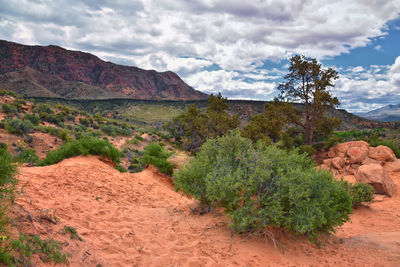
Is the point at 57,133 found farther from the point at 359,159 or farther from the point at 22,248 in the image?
the point at 359,159

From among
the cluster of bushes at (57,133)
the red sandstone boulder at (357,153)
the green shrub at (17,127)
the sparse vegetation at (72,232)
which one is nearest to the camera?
the sparse vegetation at (72,232)

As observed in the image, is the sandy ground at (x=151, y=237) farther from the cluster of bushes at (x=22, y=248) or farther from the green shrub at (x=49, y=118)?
the green shrub at (x=49, y=118)

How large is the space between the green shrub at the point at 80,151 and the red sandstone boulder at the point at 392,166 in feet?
50.6

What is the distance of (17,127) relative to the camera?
53.7 ft

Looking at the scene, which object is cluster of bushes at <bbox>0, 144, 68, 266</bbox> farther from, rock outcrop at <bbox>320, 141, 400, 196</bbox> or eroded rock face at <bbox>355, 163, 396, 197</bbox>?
rock outcrop at <bbox>320, 141, 400, 196</bbox>

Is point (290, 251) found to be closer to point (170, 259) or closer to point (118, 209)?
point (170, 259)

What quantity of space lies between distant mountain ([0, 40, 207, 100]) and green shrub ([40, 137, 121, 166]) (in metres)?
76.4

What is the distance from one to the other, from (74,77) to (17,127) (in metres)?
111

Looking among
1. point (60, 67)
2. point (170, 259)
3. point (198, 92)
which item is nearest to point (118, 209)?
point (170, 259)

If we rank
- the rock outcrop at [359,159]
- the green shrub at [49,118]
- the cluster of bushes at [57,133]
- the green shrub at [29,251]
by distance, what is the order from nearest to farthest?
the green shrub at [29,251], the rock outcrop at [359,159], the cluster of bushes at [57,133], the green shrub at [49,118]

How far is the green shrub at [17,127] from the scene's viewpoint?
52.4ft

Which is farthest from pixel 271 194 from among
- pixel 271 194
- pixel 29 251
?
pixel 29 251

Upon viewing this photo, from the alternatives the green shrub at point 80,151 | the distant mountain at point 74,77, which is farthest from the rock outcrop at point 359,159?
the distant mountain at point 74,77

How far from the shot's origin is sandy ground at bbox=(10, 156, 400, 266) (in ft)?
13.9
